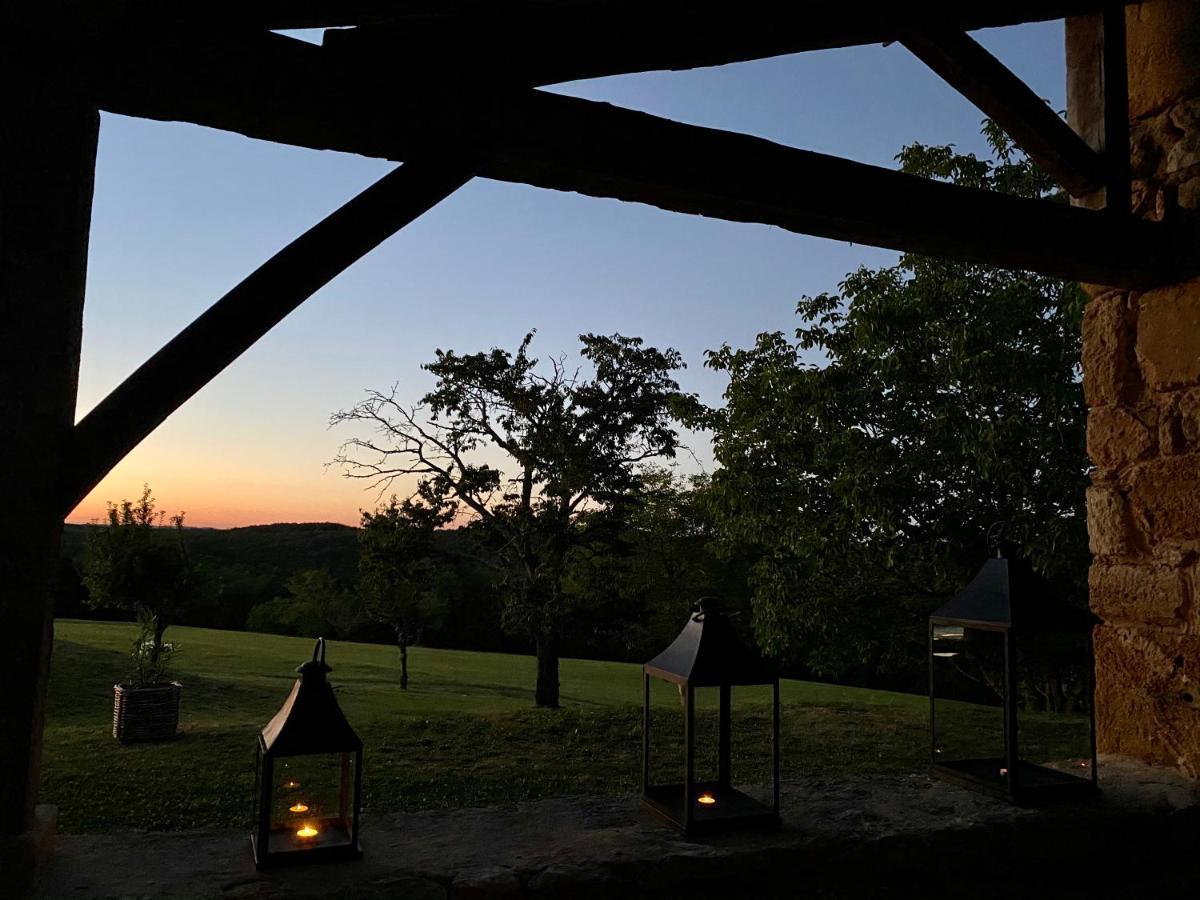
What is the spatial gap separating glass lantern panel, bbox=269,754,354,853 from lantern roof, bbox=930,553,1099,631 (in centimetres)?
160

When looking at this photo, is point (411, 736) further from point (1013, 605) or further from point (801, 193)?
point (801, 193)

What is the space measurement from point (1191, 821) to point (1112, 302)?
1.55 m

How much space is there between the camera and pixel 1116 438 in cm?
264

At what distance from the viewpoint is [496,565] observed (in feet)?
34.9

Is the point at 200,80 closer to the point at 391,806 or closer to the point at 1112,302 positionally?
the point at 1112,302

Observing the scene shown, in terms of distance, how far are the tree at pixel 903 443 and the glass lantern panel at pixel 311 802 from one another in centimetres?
607

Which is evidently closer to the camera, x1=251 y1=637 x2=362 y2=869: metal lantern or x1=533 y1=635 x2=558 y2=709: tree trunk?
x1=251 y1=637 x2=362 y2=869: metal lantern

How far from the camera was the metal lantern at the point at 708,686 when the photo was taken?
1.85 m

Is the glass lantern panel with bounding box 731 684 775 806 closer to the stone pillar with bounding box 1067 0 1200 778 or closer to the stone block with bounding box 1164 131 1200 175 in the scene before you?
the stone pillar with bounding box 1067 0 1200 778

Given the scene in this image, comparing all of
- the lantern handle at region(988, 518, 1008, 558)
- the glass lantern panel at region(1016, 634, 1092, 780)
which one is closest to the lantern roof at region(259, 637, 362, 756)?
the lantern handle at region(988, 518, 1008, 558)

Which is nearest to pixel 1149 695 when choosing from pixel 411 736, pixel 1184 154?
pixel 1184 154

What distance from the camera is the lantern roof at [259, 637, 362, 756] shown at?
1.57 m

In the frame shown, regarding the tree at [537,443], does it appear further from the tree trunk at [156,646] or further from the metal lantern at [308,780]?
the metal lantern at [308,780]

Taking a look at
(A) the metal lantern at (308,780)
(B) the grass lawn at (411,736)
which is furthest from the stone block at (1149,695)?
(A) the metal lantern at (308,780)
